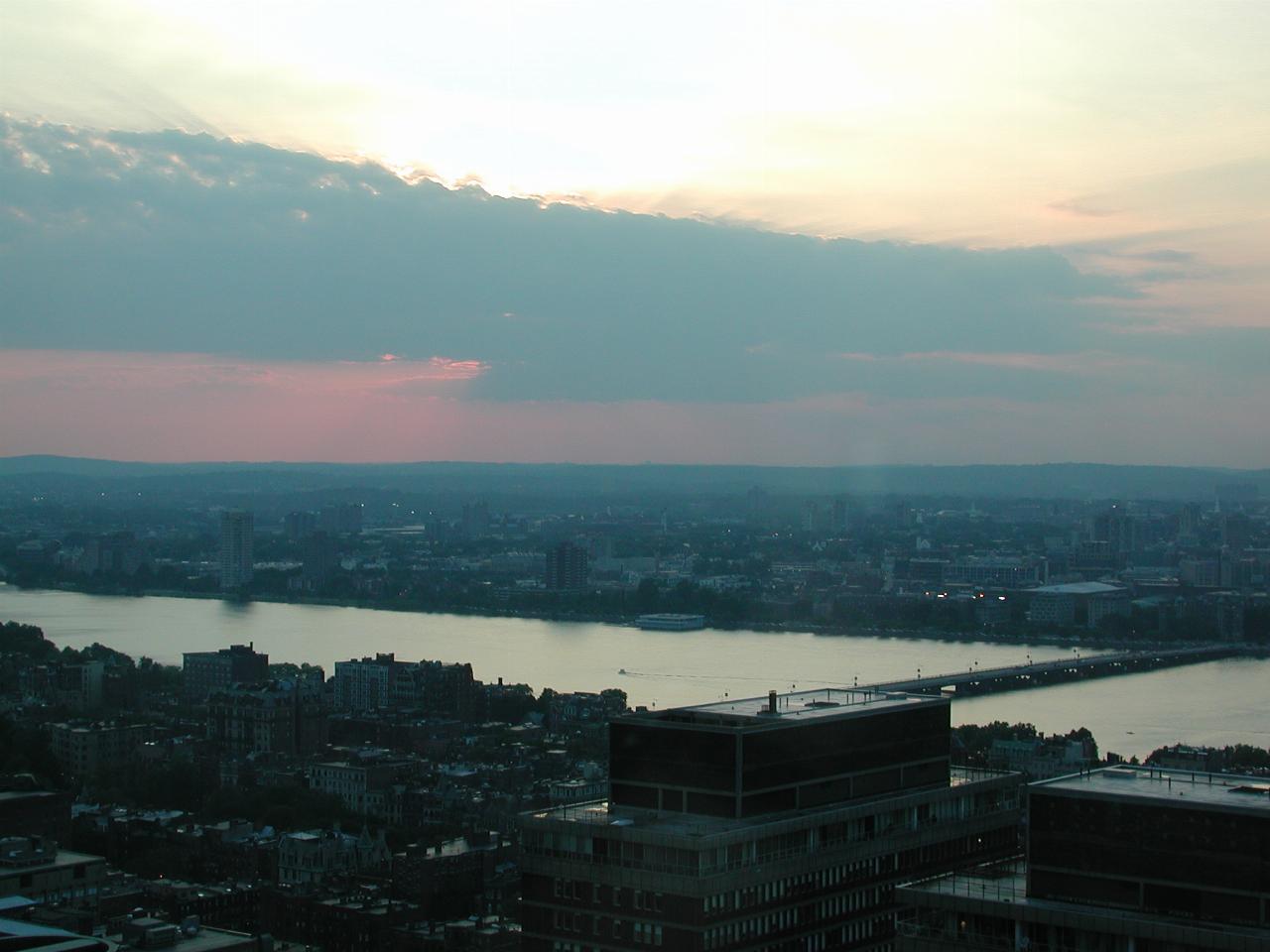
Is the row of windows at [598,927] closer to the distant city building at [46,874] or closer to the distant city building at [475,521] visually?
the distant city building at [46,874]

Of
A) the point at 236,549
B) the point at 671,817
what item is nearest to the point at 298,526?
the point at 236,549

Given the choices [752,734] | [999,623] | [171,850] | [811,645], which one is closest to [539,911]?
[752,734]

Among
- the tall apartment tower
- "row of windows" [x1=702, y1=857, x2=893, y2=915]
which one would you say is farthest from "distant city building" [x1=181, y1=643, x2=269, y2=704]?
the tall apartment tower

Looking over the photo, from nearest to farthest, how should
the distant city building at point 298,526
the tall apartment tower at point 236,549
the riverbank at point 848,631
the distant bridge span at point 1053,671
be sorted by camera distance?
the distant bridge span at point 1053,671, the riverbank at point 848,631, the tall apartment tower at point 236,549, the distant city building at point 298,526

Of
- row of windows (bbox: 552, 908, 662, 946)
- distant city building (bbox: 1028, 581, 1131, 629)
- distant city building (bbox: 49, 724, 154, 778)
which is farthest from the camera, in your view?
distant city building (bbox: 1028, 581, 1131, 629)

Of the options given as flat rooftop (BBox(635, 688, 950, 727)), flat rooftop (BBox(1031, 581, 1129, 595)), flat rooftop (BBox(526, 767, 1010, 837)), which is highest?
flat rooftop (BBox(635, 688, 950, 727))

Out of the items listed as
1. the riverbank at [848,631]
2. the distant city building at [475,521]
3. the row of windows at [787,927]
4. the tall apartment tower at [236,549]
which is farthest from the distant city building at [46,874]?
the distant city building at [475,521]

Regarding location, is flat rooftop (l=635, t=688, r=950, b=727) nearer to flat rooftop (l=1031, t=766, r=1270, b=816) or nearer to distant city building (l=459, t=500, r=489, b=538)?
flat rooftop (l=1031, t=766, r=1270, b=816)
